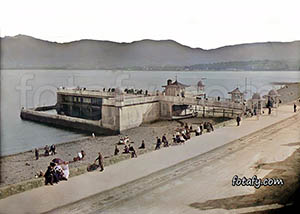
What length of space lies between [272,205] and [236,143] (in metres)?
2.87

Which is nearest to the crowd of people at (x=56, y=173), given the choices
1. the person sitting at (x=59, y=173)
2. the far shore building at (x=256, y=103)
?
the person sitting at (x=59, y=173)

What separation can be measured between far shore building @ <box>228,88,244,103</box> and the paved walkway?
238 inches

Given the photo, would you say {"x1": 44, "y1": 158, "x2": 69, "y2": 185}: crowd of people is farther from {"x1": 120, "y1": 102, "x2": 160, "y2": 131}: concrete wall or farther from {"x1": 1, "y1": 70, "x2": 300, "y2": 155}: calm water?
{"x1": 120, "y1": 102, "x2": 160, "y2": 131}: concrete wall

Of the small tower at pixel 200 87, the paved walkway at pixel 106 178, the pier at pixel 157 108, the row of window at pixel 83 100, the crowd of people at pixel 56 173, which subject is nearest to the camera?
the paved walkway at pixel 106 178

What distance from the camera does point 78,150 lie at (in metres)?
11.6

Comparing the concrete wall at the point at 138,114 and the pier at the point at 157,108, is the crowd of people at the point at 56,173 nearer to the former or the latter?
the pier at the point at 157,108

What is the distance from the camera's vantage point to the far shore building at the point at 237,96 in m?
14.2

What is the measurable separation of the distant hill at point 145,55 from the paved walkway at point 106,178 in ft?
6.11

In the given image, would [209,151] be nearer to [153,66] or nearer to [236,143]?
[236,143]

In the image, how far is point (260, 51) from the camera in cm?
704

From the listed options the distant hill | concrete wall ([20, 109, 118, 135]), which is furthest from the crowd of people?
concrete wall ([20, 109, 118, 135])

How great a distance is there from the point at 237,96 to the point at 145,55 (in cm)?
743

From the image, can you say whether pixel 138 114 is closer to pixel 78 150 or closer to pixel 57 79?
pixel 78 150

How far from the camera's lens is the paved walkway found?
4535 mm
